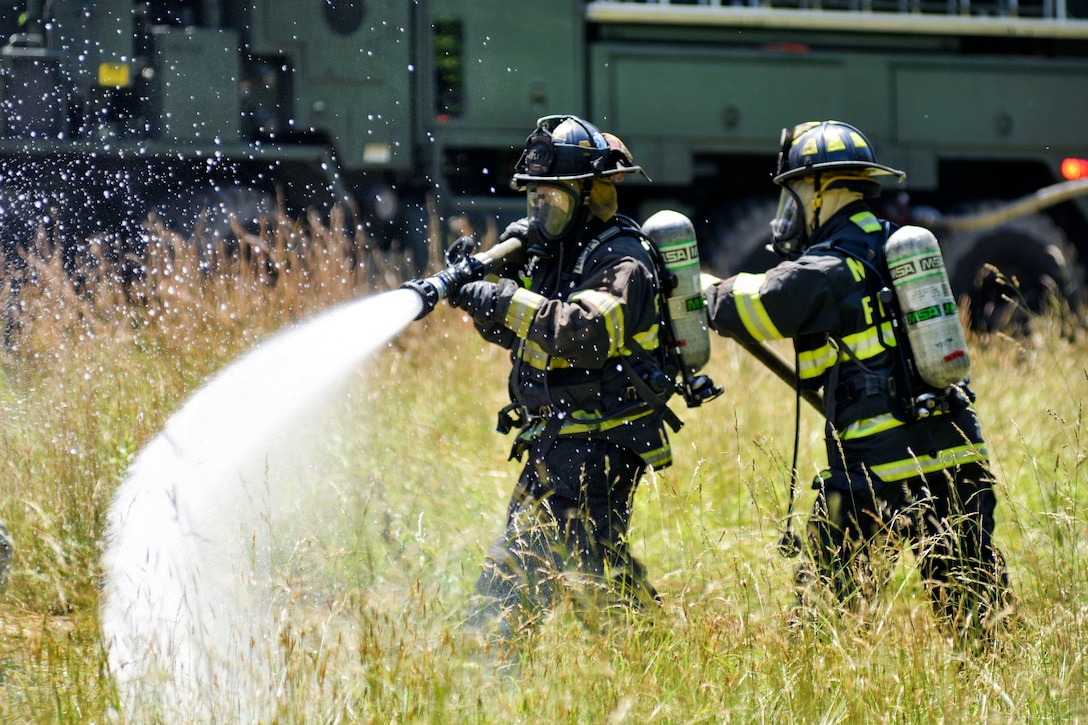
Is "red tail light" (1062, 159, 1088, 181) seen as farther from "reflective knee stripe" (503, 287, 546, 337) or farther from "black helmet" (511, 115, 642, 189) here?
"reflective knee stripe" (503, 287, 546, 337)

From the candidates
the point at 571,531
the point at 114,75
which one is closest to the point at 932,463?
the point at 571,531

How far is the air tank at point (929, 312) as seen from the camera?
329 cm

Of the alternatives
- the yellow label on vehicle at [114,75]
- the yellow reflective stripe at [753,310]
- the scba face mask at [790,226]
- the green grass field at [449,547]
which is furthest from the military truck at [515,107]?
the yellow reflective stripe at [753,310]

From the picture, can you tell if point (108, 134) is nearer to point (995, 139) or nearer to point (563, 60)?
point (563, 60)

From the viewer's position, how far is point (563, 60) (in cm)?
773

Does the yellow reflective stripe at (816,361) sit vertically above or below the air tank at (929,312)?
below

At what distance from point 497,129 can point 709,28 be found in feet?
5.14

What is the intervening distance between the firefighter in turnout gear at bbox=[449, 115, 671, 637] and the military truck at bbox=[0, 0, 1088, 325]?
340 centimetres

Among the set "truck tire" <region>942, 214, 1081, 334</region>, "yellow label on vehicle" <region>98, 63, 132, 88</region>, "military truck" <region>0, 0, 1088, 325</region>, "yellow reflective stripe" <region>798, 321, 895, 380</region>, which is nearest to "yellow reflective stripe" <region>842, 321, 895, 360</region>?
"yellow reflective stripe" <region>798, 321, 895, 380</region>

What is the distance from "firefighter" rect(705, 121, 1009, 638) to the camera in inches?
131

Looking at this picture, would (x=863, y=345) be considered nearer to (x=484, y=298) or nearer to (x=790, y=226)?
(x=790, y=226)

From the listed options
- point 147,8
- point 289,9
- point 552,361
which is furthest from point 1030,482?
point 147,8

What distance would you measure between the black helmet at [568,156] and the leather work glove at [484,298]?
1.07 feet

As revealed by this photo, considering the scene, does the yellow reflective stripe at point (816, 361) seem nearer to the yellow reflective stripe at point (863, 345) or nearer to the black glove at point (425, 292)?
the yellow reflective stripe at point (863, 345)
